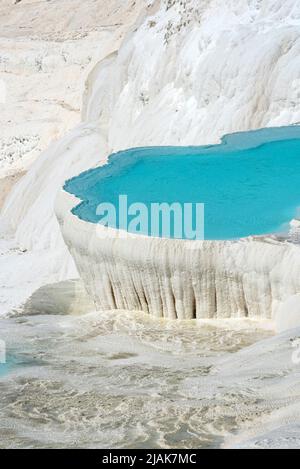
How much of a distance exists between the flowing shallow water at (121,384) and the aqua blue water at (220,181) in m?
1.02

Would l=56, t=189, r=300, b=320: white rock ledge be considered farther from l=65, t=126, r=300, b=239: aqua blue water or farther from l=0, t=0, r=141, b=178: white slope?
l=0, t=0, r=141, b=178: white slope

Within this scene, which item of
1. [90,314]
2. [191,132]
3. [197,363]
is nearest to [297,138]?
[191,132]

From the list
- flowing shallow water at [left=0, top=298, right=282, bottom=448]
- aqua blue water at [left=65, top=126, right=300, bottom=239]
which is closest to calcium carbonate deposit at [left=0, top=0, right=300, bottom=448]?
flowing shallow water at [left=0, top=298, right=282, bottom=448]

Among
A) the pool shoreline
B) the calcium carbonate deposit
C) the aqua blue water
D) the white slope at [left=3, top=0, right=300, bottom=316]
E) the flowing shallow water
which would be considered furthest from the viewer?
the white slope at [left=3, top=0, right=300, bottom=316]

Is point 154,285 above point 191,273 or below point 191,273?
below

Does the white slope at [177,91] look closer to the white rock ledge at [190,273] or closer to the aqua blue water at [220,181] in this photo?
the aqua blue water at [220,181]

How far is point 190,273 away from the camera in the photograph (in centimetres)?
727

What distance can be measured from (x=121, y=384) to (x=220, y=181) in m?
3.81

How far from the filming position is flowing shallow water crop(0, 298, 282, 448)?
4926 millimetres

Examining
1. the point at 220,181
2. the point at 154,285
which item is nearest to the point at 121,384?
the point at 154,285

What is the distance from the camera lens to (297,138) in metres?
10.4

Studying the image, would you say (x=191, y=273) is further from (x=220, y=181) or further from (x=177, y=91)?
(x=177, y=91)

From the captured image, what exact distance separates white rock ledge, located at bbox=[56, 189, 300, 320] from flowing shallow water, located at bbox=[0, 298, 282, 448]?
6.2 inches

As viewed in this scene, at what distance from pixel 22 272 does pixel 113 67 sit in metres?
4.97
